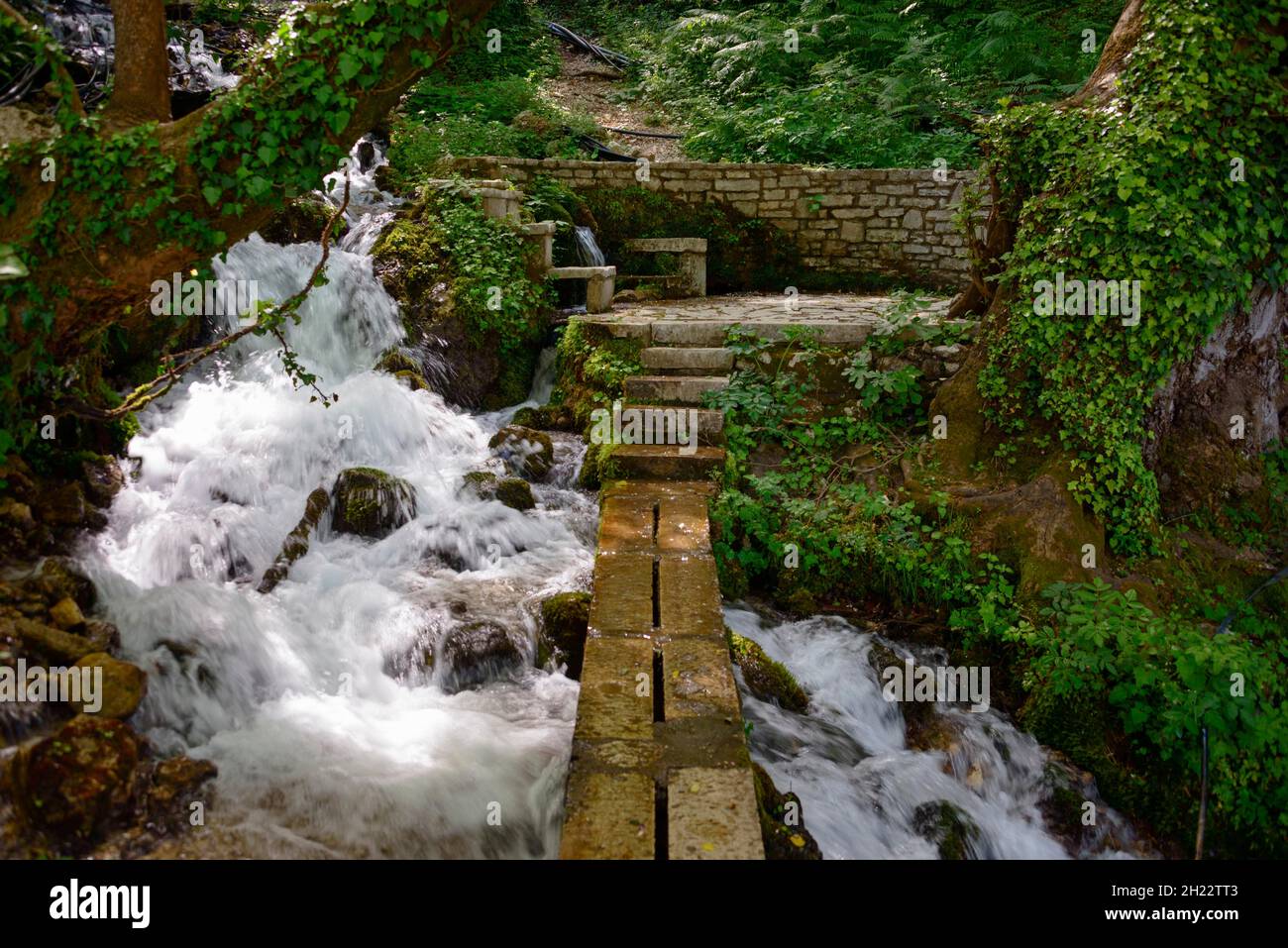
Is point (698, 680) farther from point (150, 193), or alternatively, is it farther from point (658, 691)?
point (150, 193)

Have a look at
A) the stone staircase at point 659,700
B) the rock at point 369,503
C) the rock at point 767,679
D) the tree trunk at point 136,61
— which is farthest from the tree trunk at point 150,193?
the rock at point 767,679

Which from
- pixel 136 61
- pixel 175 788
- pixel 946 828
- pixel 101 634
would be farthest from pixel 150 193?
pixel 946 828

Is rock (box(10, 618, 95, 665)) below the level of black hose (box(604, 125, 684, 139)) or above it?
below

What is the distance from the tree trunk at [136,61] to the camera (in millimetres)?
4367

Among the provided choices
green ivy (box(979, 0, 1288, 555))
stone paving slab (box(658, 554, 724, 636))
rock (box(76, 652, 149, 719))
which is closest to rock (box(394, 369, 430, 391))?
stone paving slab (box(658, 554, 724, 636))

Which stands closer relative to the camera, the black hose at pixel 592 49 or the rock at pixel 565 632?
the rock at pixel 565 632

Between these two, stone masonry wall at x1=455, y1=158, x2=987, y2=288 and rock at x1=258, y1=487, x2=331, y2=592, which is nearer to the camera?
rock at x1=258, y1=487, x2=331, y2=592

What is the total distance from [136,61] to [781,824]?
4.88m

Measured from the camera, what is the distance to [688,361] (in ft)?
25.1

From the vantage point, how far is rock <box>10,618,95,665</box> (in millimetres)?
3941

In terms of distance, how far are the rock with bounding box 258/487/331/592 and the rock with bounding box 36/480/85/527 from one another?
1151 millimetres

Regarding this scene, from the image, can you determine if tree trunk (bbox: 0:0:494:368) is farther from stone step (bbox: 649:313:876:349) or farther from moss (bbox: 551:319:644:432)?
stone step (bbox: 649:313:876:349)

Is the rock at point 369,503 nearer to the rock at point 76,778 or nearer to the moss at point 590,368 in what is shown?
the moss at point 590,368

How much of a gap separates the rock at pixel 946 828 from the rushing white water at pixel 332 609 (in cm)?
188
